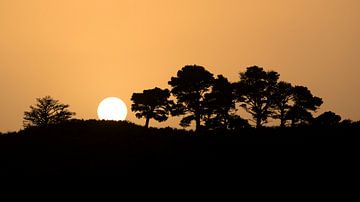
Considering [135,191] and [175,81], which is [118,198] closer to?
[135,191]

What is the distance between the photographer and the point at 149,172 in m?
28.3

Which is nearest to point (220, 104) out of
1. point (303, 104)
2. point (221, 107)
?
point (221, 107)

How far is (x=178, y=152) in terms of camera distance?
32.8 m

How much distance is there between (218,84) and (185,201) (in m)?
34.3

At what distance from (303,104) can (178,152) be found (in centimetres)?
2946

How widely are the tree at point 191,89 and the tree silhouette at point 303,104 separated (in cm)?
1235

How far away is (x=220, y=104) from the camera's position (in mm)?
53281

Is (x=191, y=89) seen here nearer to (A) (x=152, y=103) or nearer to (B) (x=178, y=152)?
(A) (x=152, y=103)

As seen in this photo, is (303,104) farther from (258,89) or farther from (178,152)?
(178,152)

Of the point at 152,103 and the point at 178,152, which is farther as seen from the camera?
the point at 152,103

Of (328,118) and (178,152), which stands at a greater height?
(328,118)

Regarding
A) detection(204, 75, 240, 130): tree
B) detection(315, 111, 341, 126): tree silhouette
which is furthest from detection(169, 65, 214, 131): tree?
detection(315, 111, 341, 126): tree silhouette

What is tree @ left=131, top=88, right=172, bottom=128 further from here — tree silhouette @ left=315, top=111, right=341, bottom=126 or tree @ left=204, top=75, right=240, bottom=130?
tree silhouette @ left=315, top=111, right=341, bottom=126

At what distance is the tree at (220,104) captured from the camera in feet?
175
